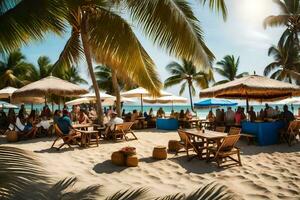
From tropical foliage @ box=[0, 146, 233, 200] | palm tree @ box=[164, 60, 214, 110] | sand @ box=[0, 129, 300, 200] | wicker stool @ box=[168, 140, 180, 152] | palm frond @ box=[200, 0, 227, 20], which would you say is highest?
palm tree @ box=[164, 60, 214, 110]

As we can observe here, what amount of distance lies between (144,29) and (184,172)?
3.36 meters

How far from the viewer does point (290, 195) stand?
18.4 feet

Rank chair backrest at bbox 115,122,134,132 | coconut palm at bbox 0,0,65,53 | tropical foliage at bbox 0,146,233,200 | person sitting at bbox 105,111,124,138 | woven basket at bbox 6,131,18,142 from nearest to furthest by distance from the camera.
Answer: tropical foliage at bbox 0,146,233,200, coconut palm at bbox 0,0,65,53, chair backrest at bbox 115,122,134,132, person sitting at bbox 105,111,124,138, woven basket at bbox 6,131,18,142

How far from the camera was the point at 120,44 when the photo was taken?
26.5 feet

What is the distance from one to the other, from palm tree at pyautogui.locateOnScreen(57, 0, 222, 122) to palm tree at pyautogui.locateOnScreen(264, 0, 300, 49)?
67.5 feet

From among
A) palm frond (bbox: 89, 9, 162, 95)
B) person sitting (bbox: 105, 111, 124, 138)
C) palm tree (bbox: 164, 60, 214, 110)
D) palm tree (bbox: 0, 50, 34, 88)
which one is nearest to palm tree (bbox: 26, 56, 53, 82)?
palm tree (bbox: 0, 50, 34, 88)

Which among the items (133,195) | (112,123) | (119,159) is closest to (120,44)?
(119,159)

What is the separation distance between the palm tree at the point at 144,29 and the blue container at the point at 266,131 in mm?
3883

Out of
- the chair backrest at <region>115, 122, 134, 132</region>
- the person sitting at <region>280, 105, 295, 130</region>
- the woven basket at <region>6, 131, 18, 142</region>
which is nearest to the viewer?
the person sitting at <region>280, 105, 295, 130</region>

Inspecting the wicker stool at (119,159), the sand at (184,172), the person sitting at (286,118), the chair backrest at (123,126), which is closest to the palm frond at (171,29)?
the sand at (184,172)

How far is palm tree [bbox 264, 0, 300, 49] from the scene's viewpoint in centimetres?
2692

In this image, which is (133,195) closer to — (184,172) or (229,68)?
(184,172)

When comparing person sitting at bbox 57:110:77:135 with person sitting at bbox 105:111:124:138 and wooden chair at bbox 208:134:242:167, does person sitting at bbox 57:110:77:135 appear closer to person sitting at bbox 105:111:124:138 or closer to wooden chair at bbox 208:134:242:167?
person sitting at bbox 105:111:124:138

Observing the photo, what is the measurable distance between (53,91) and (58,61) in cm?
145
